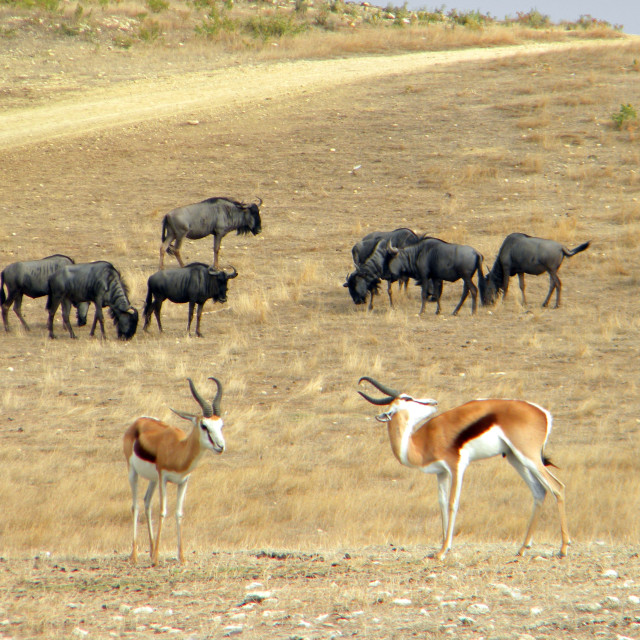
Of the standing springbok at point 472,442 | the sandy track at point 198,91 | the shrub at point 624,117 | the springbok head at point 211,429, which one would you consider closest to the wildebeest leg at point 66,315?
the springbok head at point 211,429

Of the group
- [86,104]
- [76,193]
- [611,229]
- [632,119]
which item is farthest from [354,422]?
[86,104]

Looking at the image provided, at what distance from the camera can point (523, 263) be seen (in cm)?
1712

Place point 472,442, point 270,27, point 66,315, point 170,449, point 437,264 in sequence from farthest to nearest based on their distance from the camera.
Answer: point 270,27 < point 437,264 < point 66,315 < point 170,449 < point 472,442

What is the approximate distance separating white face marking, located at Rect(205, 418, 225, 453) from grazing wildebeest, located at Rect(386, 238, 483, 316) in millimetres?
10720

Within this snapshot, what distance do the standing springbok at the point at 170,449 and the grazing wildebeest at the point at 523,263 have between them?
11015 millimetres

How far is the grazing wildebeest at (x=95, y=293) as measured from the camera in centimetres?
1568

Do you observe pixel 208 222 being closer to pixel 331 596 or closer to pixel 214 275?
pixel 214 275

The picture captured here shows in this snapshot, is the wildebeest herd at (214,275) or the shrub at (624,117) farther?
the shrub at (624,117)

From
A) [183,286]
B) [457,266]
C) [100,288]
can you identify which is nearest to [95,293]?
[100,288]

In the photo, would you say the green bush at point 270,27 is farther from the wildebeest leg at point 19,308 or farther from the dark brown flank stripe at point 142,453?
the dark brown flank stripe at point 142,453

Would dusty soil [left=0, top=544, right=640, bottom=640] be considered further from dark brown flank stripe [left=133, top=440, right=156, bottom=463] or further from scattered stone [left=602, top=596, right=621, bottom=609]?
dark brown flank stripe [left=133, top=440, right=156, bottom=463]

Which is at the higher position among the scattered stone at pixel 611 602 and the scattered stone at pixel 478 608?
the scattered stone at pixel 611 602

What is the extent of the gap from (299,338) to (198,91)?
18.9 metres

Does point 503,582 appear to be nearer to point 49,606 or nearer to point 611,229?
point 49,606
